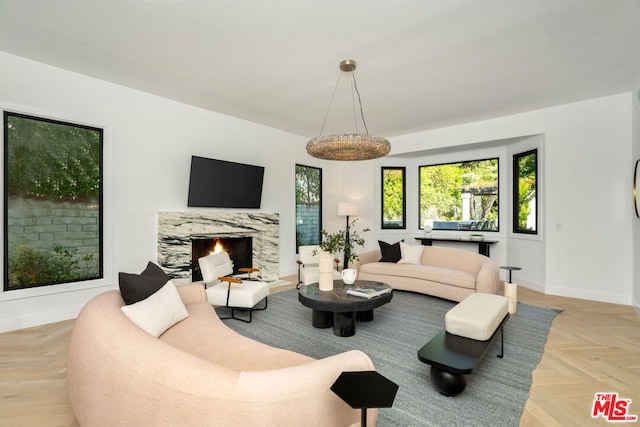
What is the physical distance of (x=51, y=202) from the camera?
3.61 m

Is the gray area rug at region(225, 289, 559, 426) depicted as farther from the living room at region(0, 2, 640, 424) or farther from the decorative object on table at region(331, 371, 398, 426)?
the living room at region(0, 2, 640, 424)

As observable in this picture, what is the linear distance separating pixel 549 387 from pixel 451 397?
0.79 meters

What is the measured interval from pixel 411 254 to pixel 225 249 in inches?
129

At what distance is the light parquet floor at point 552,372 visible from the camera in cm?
197

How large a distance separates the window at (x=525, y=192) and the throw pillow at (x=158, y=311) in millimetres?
5666

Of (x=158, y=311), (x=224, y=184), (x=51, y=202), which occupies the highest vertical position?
Result: (x=224, y=184)

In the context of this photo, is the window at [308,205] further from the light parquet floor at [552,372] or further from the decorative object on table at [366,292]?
the light parquet floor at [552,372]

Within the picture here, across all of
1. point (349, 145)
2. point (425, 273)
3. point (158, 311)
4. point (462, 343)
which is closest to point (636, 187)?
point (425, 273)

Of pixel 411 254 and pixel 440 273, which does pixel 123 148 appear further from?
pixel 440 273

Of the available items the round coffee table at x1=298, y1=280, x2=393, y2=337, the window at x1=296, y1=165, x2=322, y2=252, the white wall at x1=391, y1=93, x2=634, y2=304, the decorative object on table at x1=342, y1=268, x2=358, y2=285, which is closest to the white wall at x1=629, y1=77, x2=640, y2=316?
the white wall at x1=391, y1=93, x2=634, y2=304

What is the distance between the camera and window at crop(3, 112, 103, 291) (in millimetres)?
3359

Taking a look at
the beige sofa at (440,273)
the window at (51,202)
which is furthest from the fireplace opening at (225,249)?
the beige sofa at (440,273)

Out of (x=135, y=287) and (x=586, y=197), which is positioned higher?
(x=586, y=197)

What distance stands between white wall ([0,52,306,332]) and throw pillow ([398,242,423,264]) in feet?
11.0
